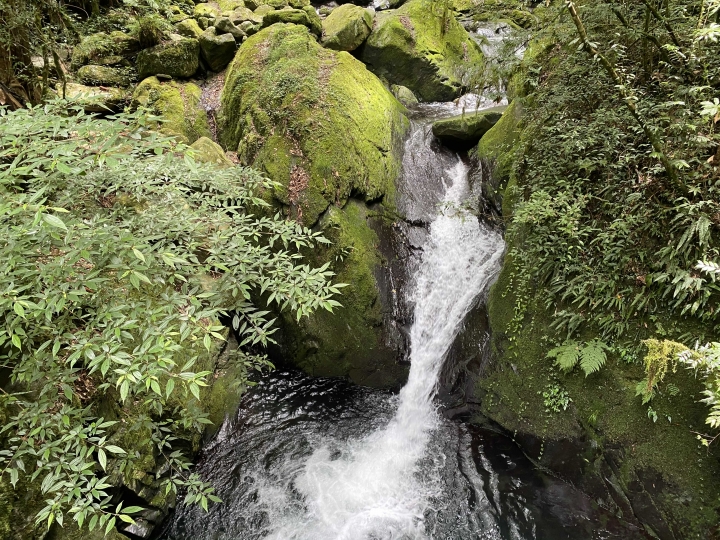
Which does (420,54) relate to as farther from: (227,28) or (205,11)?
(205,11)

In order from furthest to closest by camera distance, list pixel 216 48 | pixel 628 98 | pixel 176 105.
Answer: pixel 216 48
pixel 176 105
pixel 628 98

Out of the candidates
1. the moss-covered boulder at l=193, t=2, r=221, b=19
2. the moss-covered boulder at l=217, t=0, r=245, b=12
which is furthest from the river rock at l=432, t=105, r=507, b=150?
the moss-covered boulder at l=217, t=0, r=245, b=12

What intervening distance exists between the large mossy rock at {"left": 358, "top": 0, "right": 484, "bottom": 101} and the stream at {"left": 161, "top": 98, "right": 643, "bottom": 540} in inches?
255

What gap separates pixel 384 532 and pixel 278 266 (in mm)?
4038

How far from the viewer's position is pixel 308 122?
24.9 feet

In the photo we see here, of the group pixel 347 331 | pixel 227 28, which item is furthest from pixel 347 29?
pixel 347 331

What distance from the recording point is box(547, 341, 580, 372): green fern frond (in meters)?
4.98

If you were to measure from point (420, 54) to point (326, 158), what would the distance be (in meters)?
7.54

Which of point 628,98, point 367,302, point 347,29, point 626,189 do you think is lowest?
point 367,302

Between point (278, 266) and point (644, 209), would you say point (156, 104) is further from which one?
point (644, 209)

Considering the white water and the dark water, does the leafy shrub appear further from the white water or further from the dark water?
the white water

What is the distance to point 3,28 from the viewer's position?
6270 mm

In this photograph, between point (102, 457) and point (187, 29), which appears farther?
point (187, 29)

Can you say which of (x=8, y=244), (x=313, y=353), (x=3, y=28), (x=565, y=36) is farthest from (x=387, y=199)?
(x=3, y=28)
